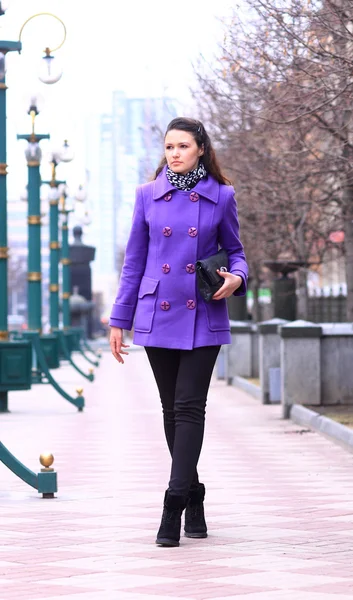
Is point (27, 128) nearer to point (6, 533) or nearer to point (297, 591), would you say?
point (6, 533)

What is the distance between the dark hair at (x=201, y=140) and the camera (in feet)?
24.9

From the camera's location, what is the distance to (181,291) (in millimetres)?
7500

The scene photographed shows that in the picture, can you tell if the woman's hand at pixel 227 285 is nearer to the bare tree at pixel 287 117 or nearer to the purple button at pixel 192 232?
the purple button at pixel 192 232

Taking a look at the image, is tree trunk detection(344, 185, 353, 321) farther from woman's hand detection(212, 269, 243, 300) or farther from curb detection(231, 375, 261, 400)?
woman's hand detection(212, 269, 243, 300)

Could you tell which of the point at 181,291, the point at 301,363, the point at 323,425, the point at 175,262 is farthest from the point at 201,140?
the point at 301,363

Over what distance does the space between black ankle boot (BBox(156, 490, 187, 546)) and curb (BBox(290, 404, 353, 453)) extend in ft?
20.1

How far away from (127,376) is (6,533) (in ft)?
84.9

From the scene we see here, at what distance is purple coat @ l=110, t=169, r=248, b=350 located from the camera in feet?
24.5

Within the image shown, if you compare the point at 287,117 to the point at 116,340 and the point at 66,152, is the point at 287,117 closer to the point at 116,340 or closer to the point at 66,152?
the point at 116,340

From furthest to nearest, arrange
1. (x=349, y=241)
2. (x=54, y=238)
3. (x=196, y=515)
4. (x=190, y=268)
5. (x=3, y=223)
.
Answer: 1. (x=54, y=238)
2. (x=349, y=241)
3. (x=3, y=223)
4. (x=196, y=515)
5. (x=190, y=268)

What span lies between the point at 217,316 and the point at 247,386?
17783 millimetres

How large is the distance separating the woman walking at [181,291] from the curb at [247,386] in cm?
1527

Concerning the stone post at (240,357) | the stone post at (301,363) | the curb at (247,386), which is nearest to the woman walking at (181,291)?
the stone post at (301,363)

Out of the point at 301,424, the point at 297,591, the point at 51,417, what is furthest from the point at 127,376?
the point at 297,591
